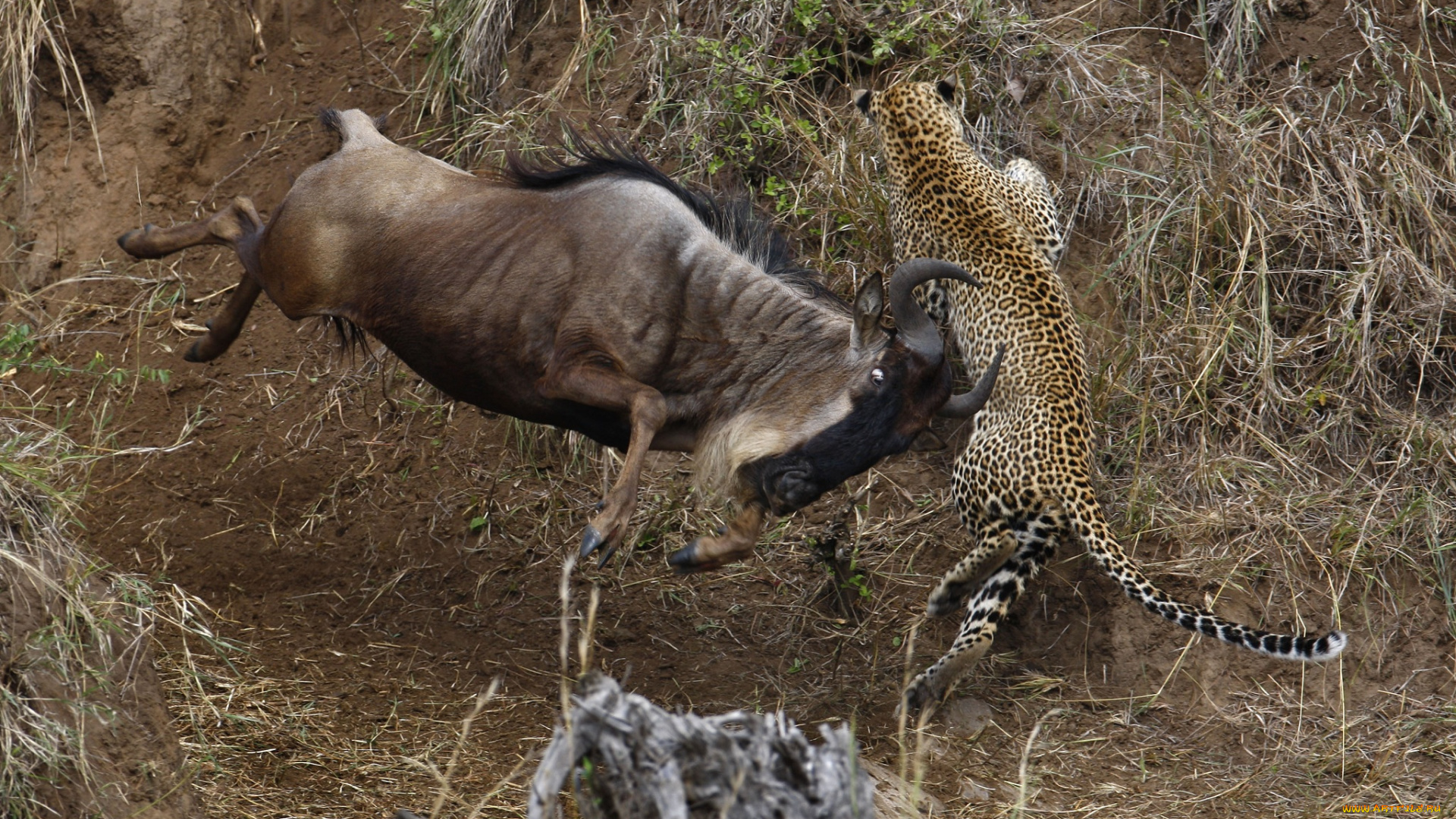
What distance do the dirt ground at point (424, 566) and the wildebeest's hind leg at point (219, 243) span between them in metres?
0.39

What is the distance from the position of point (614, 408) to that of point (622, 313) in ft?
1.38

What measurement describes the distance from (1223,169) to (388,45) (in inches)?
186

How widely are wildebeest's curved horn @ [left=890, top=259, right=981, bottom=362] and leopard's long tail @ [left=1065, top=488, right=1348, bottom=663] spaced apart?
1.16m

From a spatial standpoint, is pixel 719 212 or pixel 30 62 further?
pixel 30 62

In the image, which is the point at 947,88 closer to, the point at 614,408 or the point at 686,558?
the point at 614,408

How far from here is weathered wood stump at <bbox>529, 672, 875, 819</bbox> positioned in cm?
279

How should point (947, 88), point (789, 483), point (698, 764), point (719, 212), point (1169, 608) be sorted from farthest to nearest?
point (947, 88)
point (719, 212)
point (1169, 608)
point (789, 483)
point (698, 764)

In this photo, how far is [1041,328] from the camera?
6188mm

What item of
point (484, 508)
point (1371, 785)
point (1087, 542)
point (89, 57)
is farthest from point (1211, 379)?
point (89, 57)

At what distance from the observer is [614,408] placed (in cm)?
491

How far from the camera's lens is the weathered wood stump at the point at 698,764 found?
2.79m

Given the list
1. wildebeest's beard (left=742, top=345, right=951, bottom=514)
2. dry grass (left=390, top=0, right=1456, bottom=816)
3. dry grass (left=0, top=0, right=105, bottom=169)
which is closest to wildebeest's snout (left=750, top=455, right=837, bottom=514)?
wildebeest's beard (left=742, top=345, right=951, bottom=514)

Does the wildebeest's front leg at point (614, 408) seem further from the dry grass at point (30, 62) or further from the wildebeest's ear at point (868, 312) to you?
the dry grass at point (30, 62)

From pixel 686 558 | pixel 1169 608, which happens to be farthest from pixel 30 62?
pixel 1169 608
